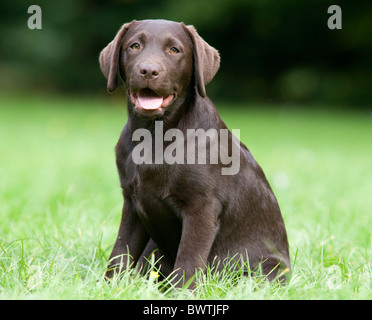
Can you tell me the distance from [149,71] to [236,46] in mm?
14821

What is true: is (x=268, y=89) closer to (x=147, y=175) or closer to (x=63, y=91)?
(x=63, y=91)

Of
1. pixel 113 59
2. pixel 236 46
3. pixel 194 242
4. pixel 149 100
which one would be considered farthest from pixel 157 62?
pixel 236 46

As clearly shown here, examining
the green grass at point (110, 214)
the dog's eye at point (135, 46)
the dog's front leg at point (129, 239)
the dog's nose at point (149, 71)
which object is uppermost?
the dog's eye at point (135, 46)

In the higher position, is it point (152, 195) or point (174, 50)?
point (174, 50)

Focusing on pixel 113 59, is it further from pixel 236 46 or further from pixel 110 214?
pixel 236 46

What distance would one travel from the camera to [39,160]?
22.0 ft

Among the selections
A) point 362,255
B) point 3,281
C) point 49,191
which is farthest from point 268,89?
point 3,281

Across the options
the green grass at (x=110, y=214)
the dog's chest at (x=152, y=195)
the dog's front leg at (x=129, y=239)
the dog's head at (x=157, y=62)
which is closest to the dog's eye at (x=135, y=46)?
the dog's head at (x=157, y=62)

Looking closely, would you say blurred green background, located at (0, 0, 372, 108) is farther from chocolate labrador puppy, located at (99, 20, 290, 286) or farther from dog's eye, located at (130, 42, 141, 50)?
dog's eye, located at (130, 42, 141, 50)

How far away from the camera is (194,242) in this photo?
8.70 ft

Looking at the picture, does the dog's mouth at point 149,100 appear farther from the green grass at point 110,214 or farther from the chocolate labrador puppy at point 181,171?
the green grass at point 110,214

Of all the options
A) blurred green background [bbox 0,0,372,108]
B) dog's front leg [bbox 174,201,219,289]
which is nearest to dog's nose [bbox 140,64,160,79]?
dog's front leg [bbox 174,201,219,289]

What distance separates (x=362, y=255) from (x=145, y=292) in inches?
58.9

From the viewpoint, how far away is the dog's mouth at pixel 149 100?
2715 mm
